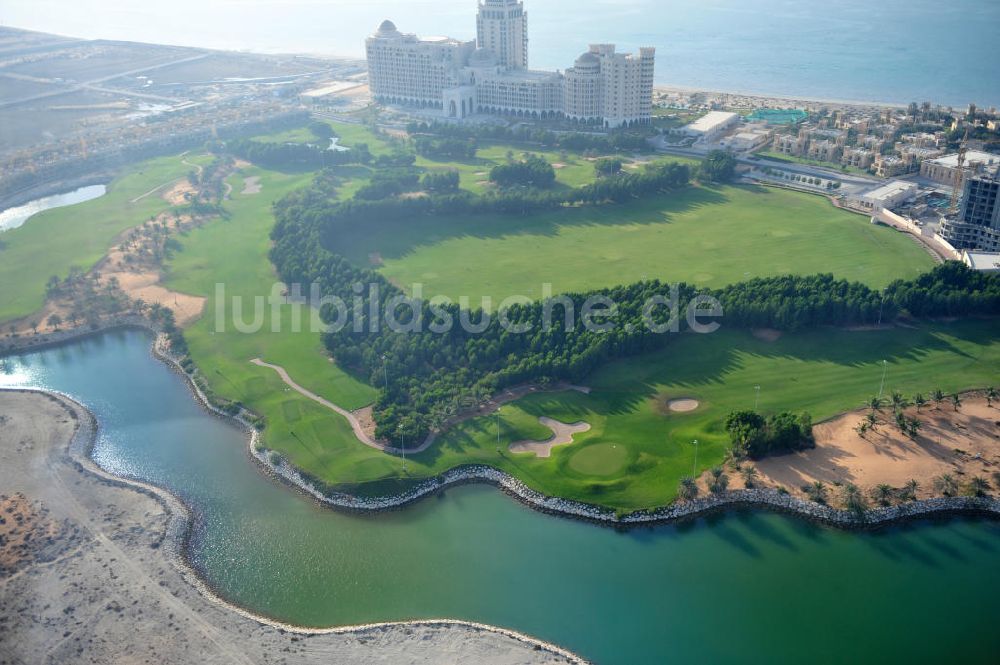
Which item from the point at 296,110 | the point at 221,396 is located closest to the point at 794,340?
the point at 221,396

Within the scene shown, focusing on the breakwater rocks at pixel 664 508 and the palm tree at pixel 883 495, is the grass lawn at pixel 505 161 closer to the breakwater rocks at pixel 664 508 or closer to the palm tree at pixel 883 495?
the breakwater rocks at pixel 664 508

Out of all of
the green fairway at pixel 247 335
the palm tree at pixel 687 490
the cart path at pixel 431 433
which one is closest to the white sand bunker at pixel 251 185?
the green fairway at pixel 247 335

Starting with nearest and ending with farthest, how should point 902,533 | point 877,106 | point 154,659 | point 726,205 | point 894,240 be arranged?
point 154,659 → point 902,533 → point 894,240 → point 726,205 → point 877,106

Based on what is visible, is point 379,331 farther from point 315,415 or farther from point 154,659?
point 154,659

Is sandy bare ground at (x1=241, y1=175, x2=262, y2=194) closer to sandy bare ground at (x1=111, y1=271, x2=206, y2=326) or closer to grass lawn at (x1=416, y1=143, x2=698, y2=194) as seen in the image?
grass lawn at (x1=416, y1=143, x2=698, y2=194)

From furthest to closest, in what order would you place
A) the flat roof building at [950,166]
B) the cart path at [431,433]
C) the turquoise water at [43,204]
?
the turquoise water at [43,204] → the flat roof building at [950,166] → the cart path at [431,433]

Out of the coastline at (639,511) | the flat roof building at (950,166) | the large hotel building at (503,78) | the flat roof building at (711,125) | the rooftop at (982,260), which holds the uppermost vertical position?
the large hotel building at (503,78)

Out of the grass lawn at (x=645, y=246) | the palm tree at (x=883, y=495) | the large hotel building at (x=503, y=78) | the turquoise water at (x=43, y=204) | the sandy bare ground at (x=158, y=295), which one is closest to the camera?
the palm tree at (x=883, y=495)
